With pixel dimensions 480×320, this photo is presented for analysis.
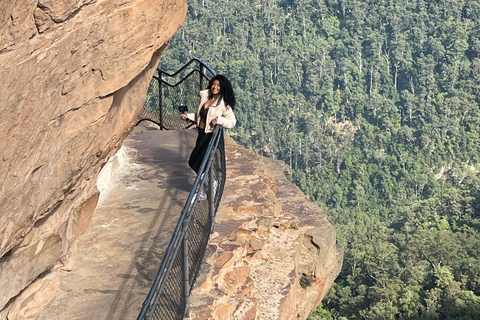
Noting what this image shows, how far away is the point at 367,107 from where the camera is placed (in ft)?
291

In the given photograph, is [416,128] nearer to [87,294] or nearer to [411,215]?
[411,215]

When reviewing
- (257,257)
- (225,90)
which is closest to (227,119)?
(225,90)

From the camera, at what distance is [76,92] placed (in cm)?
438

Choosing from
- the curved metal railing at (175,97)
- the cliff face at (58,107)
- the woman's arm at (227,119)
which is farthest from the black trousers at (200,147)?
the curved metal railing at (175,97)

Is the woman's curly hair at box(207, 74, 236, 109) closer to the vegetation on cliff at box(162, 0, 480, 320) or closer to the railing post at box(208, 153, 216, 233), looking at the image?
the railing post at box(208, 153, 216, 233)

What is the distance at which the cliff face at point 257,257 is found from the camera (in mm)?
5625

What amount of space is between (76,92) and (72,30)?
459 mm

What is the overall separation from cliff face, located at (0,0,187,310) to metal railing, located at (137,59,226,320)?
0.91 m

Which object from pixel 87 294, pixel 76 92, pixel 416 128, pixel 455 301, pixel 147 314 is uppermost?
pixel 76 92

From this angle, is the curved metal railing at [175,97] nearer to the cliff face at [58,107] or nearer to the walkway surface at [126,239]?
the walkway surface at [126,239]

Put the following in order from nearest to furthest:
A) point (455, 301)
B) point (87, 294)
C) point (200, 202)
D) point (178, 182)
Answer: point (87, 294) < point (200, 202) < point (178, 182) < point (455, 301)

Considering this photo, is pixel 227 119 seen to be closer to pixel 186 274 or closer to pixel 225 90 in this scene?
pixel 225 90

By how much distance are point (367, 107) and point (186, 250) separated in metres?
86.8

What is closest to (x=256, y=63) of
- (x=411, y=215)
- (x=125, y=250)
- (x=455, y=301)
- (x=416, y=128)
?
(x=416, y=128)
